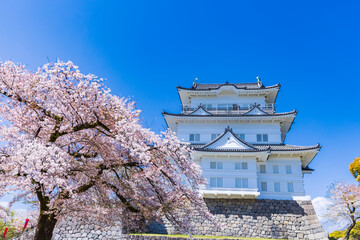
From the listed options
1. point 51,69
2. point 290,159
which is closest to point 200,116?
point 290,159

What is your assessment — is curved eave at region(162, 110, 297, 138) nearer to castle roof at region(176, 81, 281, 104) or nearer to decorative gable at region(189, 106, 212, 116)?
decorative gable at region(189, 106, 212, 116)

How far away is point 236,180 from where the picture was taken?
1986cm

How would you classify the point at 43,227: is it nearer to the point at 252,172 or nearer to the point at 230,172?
the point at 230,172

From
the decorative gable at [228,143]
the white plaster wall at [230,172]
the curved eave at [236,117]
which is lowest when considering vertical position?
the white plaster wall at [230,172]

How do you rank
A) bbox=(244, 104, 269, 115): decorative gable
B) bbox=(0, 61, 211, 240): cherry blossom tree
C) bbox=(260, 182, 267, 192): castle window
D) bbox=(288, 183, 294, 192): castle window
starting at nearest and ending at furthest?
bbox=(0, 61, 211, 240): cherry blossom tree, bbox=(288, 183, 294, 192): castle window, bbox=(260, 182, 267, 192): castle window, bbox=(244, 104, 269, 115): decorative gable

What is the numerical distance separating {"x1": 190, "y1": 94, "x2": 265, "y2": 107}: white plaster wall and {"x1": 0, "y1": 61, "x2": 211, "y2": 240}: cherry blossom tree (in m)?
20.0

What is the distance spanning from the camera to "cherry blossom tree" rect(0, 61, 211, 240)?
6.30 m

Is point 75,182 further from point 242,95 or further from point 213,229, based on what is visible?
point 242,95

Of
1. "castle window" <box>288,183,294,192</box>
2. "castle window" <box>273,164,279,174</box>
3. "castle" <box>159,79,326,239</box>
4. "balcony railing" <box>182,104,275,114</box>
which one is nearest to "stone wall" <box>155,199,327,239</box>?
"castle" <box>159,79,326,239</box>

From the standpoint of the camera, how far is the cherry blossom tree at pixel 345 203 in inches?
730

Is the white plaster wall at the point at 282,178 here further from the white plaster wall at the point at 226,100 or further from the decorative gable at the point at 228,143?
the white plaster wall at the point at 226,100

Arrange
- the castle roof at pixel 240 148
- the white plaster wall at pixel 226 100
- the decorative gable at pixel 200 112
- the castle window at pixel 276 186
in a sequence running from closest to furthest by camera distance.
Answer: the castle roof at pixel 240 148
the castle window at pixel 276 186
the decorative gable at pixel 200 112
the white plaster wall at pixel 226 100

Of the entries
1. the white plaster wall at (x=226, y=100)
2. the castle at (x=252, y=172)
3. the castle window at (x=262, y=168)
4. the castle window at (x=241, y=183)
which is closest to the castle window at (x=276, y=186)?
the castle at (x=252, y=172)

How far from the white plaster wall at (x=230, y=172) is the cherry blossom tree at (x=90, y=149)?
12.5 m
